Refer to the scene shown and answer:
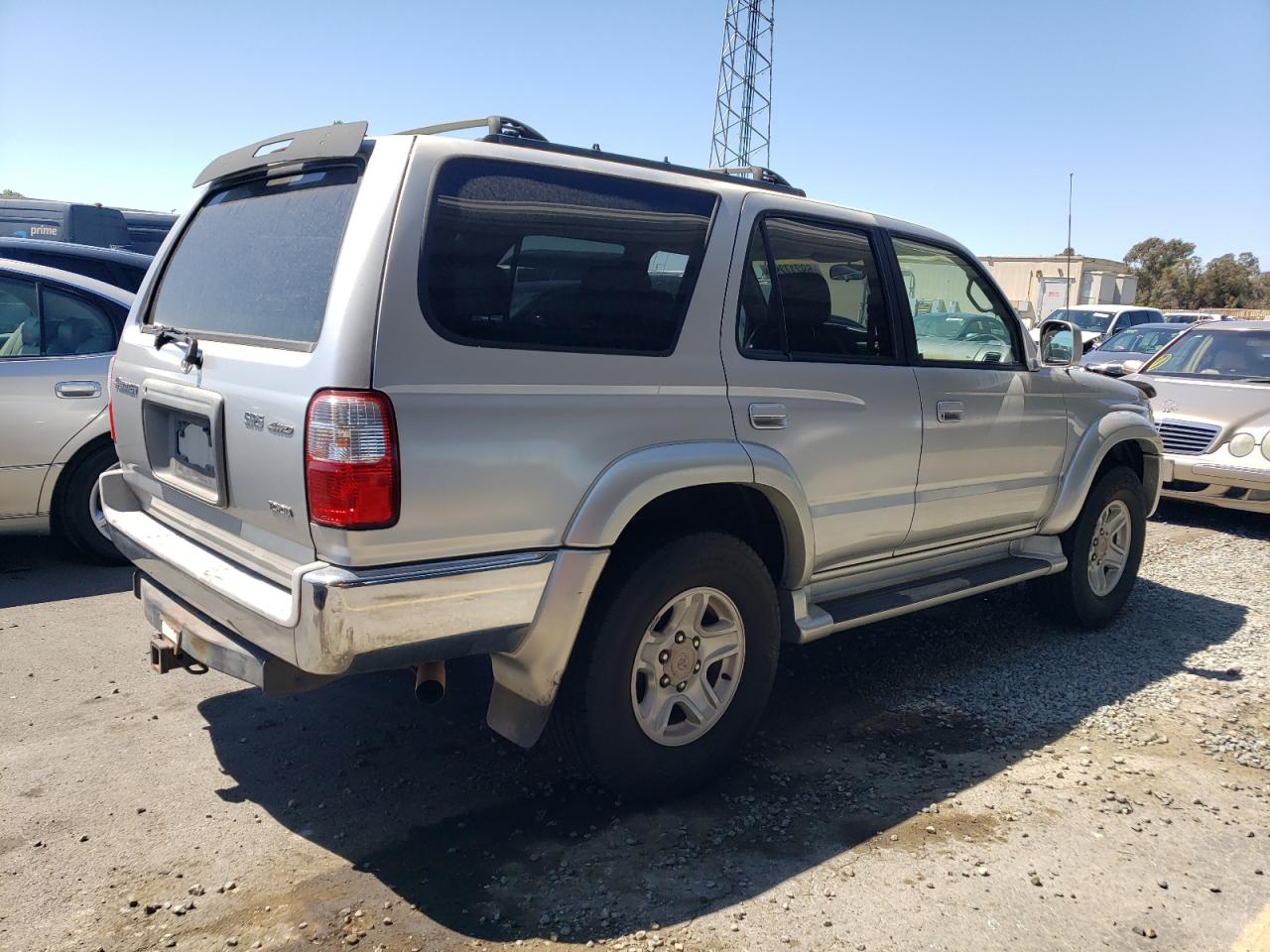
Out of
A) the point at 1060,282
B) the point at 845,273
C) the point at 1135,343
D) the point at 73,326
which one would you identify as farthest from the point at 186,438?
the point at 1060,282

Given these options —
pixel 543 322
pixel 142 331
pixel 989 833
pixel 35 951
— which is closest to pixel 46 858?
pixel 35 951

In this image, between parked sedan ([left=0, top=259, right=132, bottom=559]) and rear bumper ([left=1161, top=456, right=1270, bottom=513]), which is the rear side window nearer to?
parked sedan ([left=0, top=259, right=132, bottom=559])

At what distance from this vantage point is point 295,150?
122 inches

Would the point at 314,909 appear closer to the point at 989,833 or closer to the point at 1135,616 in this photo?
the point at 989,833

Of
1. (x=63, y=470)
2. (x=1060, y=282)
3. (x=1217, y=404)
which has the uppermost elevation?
(x=1060, y=282)

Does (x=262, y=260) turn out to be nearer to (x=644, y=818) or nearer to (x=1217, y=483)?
(x=644, y=818)

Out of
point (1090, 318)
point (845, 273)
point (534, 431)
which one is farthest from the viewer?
point (1090, 318)

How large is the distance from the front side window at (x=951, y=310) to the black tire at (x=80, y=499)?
4.49 metres

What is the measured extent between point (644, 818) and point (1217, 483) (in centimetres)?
661

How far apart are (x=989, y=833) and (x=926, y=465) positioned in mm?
1527

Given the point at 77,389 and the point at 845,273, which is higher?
the point at 845,273

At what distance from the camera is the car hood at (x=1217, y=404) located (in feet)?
26.2

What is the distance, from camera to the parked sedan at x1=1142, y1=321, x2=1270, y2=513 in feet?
25.6

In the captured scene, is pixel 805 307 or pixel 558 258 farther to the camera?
pixel 805 307
